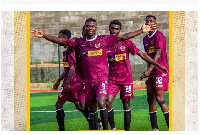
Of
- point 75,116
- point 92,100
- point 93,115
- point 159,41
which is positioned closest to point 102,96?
point 92,100

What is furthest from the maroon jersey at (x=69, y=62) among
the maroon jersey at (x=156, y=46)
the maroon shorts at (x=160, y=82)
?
the maroon shorts at (x=160, y=82)

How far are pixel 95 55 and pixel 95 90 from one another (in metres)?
0.65

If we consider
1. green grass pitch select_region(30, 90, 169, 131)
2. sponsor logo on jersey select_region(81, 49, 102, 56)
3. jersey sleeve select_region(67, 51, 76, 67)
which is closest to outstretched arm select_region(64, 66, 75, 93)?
jersey sleeve select_region(67, 51, 76, 67)

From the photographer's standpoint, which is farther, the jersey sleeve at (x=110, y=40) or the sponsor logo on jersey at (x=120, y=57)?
the sponsor logo on jersey at (x=120, y=57)

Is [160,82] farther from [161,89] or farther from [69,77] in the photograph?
[69,77]

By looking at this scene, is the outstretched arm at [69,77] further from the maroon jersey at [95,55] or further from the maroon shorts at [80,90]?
the maroon jersey at [95,55]

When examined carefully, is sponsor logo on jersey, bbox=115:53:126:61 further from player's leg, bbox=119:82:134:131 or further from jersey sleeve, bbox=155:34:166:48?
jersey sleeve, bbox=155:34:166:48

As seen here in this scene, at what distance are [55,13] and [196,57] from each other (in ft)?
55.4

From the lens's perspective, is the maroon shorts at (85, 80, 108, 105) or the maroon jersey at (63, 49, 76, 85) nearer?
the maroon shorts at (85, 80, 108, 105)

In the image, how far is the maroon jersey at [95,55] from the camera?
924 cm

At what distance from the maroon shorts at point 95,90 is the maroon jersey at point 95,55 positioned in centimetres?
8

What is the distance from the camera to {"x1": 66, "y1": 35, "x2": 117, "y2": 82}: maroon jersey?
9.24m

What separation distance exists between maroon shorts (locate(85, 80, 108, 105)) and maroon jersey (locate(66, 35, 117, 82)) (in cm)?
8
